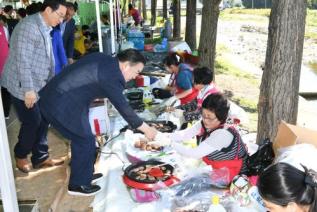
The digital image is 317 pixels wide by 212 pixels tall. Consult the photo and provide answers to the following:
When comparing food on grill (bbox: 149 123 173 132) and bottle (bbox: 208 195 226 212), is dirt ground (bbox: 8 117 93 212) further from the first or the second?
bottle (bbox: 208 195 226 212)

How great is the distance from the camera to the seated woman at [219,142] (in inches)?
109

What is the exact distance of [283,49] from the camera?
11.2 feet

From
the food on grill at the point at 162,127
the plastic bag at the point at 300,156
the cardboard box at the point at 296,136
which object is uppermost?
the plastic bag at the point at 300,156

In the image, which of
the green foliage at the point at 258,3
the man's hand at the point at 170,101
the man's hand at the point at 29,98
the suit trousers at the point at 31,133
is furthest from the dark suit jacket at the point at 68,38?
the green foliage at the point at 258,3

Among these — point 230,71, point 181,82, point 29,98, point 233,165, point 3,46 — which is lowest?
point 230,71

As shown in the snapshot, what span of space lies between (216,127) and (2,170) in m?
1.56

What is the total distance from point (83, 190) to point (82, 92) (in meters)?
0.84

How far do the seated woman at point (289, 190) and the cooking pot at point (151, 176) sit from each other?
3.65 ft

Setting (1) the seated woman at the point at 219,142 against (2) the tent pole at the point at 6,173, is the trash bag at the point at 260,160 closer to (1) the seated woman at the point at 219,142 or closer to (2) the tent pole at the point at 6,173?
(1) the seated woman at the point at 219,142

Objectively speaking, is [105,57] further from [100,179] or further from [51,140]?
[51,140]

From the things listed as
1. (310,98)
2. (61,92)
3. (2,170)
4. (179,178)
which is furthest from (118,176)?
(310,98)

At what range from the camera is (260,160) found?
284 cm

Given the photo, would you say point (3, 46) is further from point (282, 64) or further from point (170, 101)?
point (282, 64)

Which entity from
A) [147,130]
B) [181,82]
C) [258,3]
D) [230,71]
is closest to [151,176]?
[147,130]
